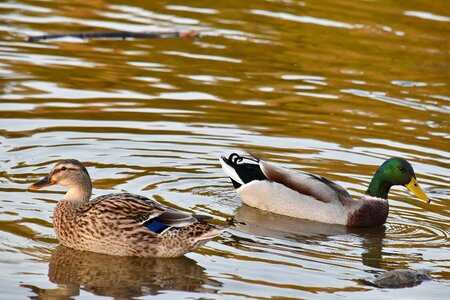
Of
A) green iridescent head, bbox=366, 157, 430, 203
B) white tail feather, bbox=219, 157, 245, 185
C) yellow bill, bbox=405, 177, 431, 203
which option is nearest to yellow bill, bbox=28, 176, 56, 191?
white tail feather, bbox=219, 157, 245, 185

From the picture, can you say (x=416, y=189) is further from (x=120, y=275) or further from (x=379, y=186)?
(x=120, y=275)

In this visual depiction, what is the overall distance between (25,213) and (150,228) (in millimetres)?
1566

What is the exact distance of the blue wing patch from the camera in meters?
10.1

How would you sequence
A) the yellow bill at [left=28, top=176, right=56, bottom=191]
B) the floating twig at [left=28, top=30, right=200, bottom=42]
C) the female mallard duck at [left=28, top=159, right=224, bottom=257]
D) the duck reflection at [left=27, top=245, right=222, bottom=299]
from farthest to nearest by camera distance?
the floating twig at [left=28, top=30, right=200, bottom=42] → the yellow bill at [left=28, top=176, right=56, bottom=191] → the female mallard duck at [left=28, top=159, right=224, bottom=257] → the duck reflection at [left=27, top=245, right=222, bottom=299]

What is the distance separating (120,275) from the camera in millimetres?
9664

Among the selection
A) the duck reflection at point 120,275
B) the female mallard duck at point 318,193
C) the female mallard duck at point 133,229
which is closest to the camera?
the duck reflection at point 120,275

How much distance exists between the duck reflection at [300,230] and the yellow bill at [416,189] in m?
0.55

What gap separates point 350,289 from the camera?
9.55 metres

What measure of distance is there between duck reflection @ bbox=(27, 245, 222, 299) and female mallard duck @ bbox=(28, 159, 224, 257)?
0.10 meters

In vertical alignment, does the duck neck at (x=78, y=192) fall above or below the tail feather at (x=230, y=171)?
above

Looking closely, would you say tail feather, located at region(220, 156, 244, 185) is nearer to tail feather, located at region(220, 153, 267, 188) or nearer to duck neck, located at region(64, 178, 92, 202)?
tail feather, located at region(220, 153, 267, 188)

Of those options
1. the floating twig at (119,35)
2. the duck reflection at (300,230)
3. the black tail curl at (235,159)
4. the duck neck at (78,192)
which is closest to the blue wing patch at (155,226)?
the duck neck at (78,192)

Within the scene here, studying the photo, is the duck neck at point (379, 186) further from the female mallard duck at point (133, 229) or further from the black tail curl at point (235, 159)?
the female mallard duck at point (133, 229)

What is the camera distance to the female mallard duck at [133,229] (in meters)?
10.1
